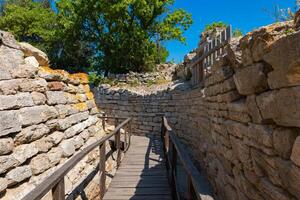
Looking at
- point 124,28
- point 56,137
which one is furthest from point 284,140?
point 124,28

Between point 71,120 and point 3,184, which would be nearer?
point 3,184

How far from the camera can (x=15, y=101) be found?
9.70 feet

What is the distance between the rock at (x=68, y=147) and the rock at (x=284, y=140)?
2.67 meters

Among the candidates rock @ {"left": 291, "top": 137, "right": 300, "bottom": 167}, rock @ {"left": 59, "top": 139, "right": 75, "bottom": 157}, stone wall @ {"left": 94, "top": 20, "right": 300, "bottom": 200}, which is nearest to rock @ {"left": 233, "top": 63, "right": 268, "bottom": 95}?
stone wall @ {"left": 94, "top": 20, "right": 300, "bottom": 200}

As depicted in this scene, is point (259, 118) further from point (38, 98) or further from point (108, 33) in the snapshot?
point (108, 33)

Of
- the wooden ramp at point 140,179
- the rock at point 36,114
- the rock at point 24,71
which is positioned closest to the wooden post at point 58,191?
the rock at point 36,114

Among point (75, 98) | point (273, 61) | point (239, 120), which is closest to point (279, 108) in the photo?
point (273, 61)

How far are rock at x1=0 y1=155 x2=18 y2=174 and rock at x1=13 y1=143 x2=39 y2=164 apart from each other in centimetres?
5

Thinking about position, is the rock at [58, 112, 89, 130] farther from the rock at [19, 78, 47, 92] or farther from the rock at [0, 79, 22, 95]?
the rock at [0, 79, 22, 95]

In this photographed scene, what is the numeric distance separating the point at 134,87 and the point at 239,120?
43.1 ft

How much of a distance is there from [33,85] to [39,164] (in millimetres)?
853

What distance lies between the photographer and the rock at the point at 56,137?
3.58 m

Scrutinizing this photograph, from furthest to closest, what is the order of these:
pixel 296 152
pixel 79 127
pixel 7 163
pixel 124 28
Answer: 1. pixel 124 28
2. pixel 79 127
3. pixel 7 163
4. pixel 296 152

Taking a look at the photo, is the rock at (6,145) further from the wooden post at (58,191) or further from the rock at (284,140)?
the rock at (284,140)
